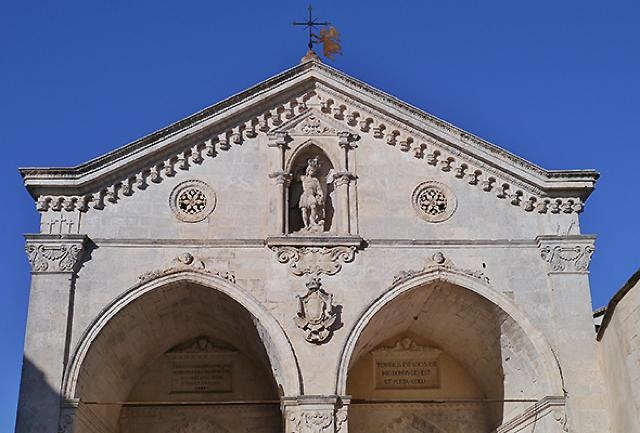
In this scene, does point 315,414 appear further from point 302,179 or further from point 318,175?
point 318,175

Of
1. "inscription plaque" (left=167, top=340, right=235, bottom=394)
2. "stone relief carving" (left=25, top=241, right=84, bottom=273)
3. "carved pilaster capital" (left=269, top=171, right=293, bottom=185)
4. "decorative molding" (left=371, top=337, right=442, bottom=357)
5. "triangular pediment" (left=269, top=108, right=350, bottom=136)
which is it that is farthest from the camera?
"decorative molding" (left=371, top=337, right=442, bottom=357)

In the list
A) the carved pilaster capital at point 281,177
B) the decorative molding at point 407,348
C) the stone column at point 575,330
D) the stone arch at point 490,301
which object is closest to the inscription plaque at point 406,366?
the decorative molding at point 407,348

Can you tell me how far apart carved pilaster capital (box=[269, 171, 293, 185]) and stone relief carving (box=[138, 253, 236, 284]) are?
1.83 meters

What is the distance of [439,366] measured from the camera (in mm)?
17844

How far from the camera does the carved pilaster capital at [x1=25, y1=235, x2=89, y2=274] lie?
1499cm

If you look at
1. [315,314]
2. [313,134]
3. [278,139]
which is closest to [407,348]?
[315,314]

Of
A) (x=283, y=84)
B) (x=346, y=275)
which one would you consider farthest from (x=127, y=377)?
(x=283, y=84)

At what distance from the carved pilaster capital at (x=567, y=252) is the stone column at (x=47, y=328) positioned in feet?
25.4

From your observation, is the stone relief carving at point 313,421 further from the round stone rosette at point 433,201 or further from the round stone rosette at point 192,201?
the round stone rosette at point 433,201

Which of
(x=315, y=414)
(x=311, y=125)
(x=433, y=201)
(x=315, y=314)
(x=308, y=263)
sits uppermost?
(x=311, y=125)

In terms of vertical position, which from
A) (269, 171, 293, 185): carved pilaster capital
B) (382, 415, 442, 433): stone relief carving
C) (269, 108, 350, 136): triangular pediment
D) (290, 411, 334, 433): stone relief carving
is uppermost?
(269, 108, 350, 136): triangular pediment

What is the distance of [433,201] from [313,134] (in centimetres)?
Answer: 243

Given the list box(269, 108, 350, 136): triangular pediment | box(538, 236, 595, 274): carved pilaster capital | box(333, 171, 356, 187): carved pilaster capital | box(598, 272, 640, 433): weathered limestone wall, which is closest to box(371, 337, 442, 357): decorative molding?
box(538, 236, 595, 274): carved pilaster capital

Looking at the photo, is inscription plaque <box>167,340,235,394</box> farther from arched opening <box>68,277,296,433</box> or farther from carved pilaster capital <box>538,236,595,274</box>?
carved pilaster capital <box>538,236,595,274</box>
